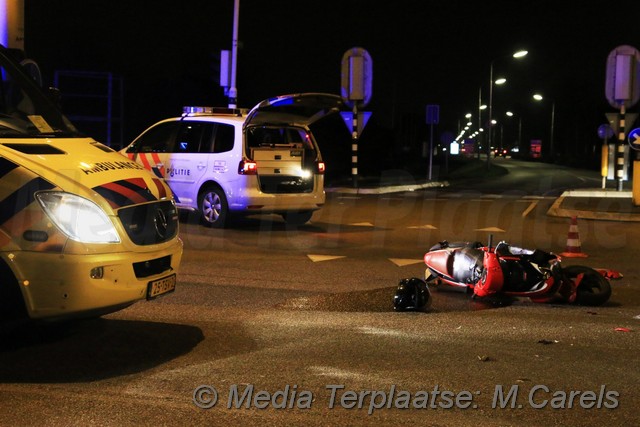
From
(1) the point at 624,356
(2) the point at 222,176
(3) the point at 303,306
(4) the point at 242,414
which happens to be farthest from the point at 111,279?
(2) the point at 222,176

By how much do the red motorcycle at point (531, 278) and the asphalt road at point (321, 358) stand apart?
6.7 inches

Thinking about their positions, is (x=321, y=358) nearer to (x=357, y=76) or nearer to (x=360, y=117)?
(x=360, y=117)

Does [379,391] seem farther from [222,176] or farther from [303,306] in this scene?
[222,176]

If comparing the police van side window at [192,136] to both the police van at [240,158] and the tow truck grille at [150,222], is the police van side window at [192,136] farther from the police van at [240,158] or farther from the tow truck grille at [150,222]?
the tow truck grille at [150,222]

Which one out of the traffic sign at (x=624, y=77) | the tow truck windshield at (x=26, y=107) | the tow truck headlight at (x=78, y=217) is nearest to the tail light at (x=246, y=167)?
the tow truck windshield at (x=26, y=107)

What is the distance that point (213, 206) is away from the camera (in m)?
14.6

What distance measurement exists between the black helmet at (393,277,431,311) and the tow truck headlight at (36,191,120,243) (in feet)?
10.3

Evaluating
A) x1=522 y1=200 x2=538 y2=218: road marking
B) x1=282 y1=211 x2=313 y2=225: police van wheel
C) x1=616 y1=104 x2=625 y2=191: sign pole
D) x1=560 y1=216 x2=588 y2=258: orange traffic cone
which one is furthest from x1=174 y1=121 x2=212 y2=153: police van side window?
x1=616 y1=104 x2=625 y2=191: sign pole

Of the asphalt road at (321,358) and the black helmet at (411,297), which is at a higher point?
the black helmet at (411,297)

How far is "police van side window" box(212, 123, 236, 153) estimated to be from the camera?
46.5 feet

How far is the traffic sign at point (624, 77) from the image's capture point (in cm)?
2383

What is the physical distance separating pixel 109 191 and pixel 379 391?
2.46m

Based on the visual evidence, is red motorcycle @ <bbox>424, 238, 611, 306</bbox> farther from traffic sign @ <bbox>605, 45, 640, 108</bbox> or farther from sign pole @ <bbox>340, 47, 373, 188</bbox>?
sign pole @ <bbox>340, 47, 373, 188</bbox>

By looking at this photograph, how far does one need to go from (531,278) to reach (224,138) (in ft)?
23.5
